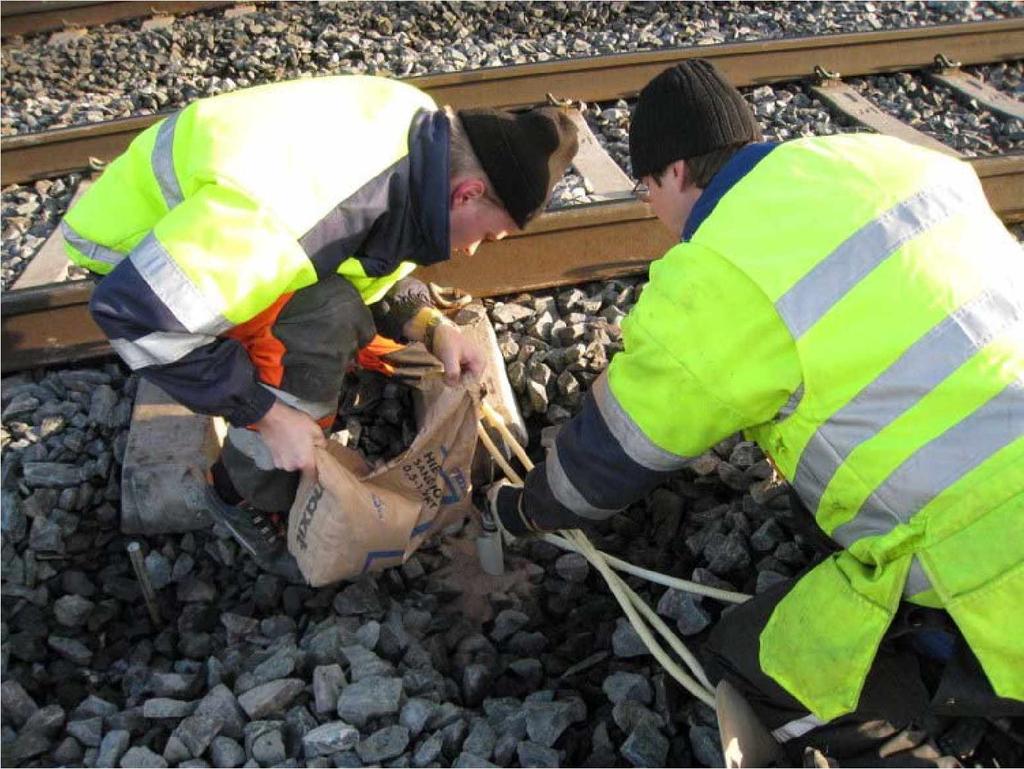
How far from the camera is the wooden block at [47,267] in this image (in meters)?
4.48

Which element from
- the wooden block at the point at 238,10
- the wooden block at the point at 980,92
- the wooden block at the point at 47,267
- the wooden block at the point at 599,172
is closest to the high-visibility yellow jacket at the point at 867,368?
the wooden block at the point at 599,172

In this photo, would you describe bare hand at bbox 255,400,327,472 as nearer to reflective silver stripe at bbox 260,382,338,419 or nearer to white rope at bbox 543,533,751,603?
reflective silver stripe at bbox 260,382,338,419

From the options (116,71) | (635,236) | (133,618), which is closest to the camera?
(133,618)

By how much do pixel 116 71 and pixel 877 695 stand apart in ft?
20.8

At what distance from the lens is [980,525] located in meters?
Answer: 2.09

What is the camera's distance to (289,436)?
292cm

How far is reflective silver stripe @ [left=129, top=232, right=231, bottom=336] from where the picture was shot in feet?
8.07

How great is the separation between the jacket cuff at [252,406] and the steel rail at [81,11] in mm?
5718

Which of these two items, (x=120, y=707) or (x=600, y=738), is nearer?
(x=600, y=738)

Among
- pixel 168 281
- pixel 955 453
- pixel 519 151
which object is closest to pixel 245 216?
pixel 168 281

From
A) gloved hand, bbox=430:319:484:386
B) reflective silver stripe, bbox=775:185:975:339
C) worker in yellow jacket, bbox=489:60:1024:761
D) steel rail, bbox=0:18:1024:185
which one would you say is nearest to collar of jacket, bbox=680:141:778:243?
worker in yellow jacket, bbox=489:60:1024:761

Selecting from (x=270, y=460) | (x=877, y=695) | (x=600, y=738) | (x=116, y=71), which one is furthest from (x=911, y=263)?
(x=116, y=71)

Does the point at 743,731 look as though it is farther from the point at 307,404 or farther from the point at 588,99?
the point at 588,99

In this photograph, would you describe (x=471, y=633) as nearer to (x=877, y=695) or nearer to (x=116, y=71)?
(x=877, y=695)
